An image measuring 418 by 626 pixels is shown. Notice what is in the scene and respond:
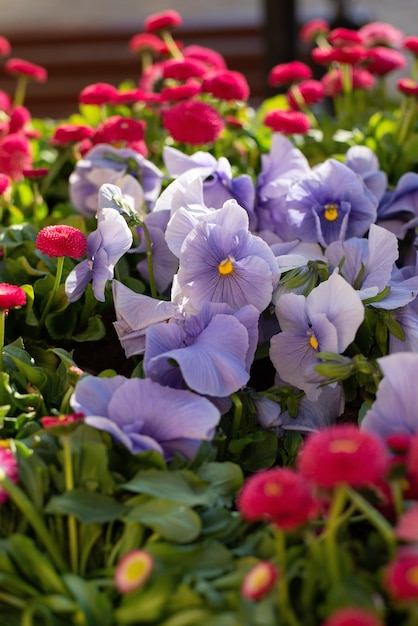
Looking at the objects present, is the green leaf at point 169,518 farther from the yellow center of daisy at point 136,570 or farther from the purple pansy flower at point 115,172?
the purple pansy flower at point 115,172

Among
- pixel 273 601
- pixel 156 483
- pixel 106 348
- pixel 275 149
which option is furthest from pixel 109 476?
pixel 275 149

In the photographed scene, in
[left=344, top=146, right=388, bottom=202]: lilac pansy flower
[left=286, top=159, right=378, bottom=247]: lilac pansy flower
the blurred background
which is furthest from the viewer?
the blurred background

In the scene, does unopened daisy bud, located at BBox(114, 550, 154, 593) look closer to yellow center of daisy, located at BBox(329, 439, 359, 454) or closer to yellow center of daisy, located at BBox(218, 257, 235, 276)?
yellow center of daisy, located at BBox(329, 439, 359, 454)

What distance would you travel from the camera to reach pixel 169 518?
747 millimetres

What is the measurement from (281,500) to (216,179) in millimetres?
710

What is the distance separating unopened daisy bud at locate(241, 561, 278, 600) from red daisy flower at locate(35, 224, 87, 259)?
503mm

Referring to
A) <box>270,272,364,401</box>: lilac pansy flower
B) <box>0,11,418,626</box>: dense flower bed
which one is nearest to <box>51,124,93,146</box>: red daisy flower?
<box>0,11,418,626</box>: dense flower bed

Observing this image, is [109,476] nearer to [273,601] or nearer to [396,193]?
[273,601]

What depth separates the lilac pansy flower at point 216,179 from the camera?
1238 mm

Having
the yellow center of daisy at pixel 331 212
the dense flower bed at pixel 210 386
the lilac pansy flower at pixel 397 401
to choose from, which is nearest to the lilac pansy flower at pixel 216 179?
the dense flower bed at pixel 210 386

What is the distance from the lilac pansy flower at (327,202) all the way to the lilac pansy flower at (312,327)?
0.84 feet

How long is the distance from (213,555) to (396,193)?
79 centimetres

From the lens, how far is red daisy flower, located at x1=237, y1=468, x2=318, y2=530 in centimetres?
61

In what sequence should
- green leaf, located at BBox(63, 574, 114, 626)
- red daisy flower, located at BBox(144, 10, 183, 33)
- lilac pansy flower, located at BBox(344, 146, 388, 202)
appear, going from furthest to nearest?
1. red daisy flower, located at BBox(144, 10, 183, 33)
2. lilac pansy flower, located at BBox(344, 146, 388, 202)
3. green leaf, located at BBox(63, 574, 114, 626)
